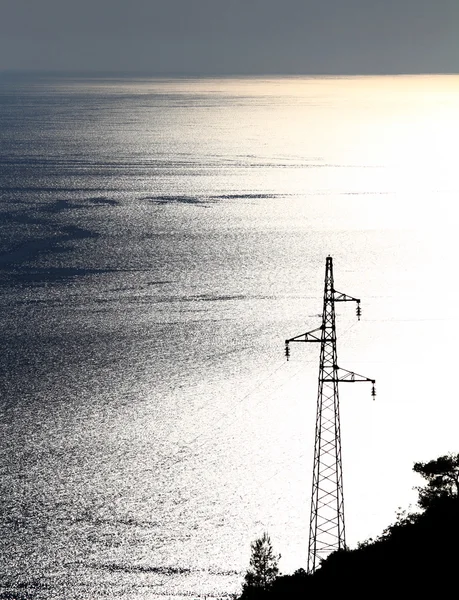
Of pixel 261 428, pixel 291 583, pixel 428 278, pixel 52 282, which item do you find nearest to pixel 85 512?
pixel 261 428

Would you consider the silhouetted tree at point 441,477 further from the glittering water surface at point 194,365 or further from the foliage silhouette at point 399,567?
the glittering water surface at point 194,365

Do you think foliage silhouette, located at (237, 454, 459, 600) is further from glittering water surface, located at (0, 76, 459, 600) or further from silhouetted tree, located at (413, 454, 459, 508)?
glittering water surface, located at (0, 76, 459, 600)

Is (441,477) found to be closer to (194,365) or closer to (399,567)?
(399,567)

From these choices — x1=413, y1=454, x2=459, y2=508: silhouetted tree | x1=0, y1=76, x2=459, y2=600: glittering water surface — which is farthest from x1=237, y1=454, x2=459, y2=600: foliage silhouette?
x1=0, y1=76, x2=459, y2=600: glittering water surface

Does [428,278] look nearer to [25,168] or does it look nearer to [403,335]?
[403,335]

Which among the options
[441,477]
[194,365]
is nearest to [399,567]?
[441,477]

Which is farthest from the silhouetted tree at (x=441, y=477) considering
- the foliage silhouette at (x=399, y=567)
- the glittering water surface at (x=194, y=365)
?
the glittering water surface at (x=194, y=365)
